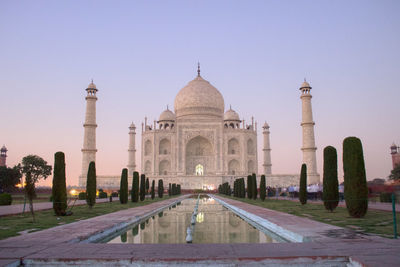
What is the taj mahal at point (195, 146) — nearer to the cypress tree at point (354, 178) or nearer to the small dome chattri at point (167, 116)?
the small dome chattri at point (167, 116)

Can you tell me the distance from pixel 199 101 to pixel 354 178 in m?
25.4

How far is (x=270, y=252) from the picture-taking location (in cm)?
284

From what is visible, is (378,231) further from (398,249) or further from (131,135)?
(131,135)

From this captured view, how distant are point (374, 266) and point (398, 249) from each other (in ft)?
2.65

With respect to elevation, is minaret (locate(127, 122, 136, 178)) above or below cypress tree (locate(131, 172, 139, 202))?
above

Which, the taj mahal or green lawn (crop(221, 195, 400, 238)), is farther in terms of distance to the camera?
the taj mahal

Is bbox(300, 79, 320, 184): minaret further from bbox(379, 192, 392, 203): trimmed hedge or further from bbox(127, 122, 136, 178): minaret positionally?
bbox(127, 122, 136, 178): minaret

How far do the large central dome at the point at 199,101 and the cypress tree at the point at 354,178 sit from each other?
24610mm

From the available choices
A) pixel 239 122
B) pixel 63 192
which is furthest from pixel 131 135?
pixel 63 192

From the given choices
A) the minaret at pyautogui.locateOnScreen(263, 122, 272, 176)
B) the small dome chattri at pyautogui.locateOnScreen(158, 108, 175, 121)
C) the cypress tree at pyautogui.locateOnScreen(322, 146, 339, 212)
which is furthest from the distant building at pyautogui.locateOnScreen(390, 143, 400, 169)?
the cypress tree at pyautogui.locateOnScreen(322, 146, 339, 212)

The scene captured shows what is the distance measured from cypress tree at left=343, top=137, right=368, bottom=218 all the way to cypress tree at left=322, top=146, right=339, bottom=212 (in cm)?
111

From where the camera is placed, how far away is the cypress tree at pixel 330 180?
7.57m

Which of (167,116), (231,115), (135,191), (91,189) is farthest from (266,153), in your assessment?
(91,189)

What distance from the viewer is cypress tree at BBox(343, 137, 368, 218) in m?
6.17
